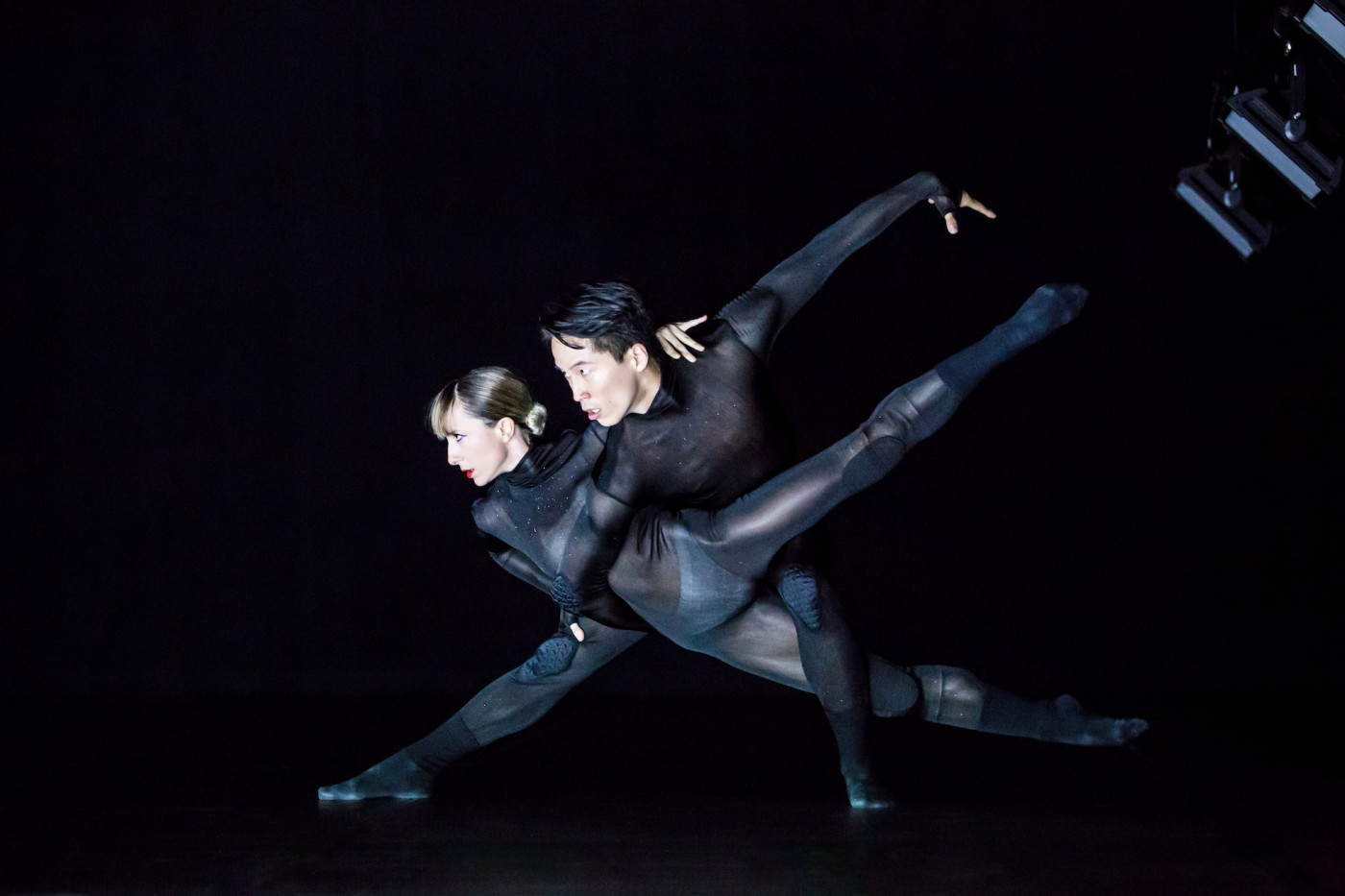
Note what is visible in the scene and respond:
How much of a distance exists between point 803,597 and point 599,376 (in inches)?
24.7

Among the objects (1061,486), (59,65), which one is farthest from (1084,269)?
(59,65)

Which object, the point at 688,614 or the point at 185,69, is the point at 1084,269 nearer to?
the point at 688,614

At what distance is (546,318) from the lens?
2.67 metres

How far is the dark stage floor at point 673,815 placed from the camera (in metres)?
2.30

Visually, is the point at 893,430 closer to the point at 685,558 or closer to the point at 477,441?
the point at 685,558

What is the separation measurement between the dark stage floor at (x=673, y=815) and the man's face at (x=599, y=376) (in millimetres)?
895

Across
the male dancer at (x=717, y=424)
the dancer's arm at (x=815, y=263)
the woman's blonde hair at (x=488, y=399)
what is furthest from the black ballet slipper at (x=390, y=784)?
the dancer's arm at (x=815, y=263)

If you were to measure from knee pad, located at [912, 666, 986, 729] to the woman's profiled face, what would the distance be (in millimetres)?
1055

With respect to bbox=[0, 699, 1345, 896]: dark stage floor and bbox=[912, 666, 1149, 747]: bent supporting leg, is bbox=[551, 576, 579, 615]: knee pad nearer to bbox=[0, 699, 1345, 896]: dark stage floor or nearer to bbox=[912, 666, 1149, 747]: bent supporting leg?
bbox=[0, 699, 1345, 896]: dark stage floor

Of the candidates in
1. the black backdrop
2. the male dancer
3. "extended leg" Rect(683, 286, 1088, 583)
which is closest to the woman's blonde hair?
the male dancer

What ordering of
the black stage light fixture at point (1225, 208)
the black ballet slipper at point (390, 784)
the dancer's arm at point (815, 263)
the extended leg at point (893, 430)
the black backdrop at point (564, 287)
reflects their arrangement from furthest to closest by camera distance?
the black backdrop at point (564, 287)
the black stage light fixture at point (1225, 208)
the black ballet slipper at point (390, 784)
the dancer's arm at point (815, 263)
the extended leg at point (893, 430)

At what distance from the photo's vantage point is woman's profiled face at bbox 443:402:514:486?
2.87 metres

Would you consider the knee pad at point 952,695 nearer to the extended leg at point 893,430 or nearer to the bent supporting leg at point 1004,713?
the bent supporting leg at point 1004,713

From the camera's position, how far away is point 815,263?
2.83 meters
